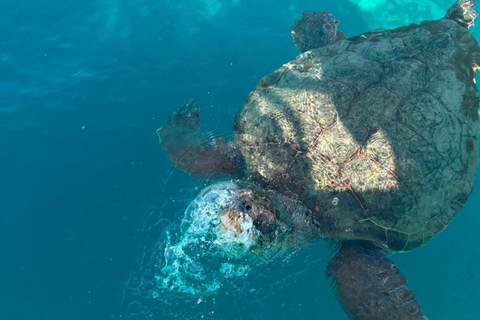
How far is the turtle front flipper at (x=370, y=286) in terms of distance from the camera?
12.9 feet

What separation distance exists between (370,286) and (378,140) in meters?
1.64

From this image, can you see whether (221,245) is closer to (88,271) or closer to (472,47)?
(88,271)

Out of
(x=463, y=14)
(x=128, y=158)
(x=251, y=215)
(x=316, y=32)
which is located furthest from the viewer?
(x=316, y=32)

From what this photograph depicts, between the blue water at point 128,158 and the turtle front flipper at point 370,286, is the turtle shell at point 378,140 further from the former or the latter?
the blue water at point 128,158

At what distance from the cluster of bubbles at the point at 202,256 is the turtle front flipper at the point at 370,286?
3.87ft

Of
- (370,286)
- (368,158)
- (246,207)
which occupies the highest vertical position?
(246,207)

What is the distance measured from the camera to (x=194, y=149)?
16.5ft

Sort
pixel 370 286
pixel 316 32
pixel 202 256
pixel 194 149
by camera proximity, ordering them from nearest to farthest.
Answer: pixel 370 286, pixel 202 256, pixel 194 149, pixel 316 32

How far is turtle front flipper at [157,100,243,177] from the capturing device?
15.6ft

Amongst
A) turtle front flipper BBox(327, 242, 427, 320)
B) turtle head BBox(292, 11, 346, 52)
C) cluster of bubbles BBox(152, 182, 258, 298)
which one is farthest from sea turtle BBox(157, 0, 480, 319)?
turtle head BBox(292, 11, 346, 52)

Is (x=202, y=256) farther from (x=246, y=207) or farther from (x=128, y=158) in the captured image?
(x=128, y=158)

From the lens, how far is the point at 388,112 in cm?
406

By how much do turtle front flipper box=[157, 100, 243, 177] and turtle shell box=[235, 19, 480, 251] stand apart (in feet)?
0.92

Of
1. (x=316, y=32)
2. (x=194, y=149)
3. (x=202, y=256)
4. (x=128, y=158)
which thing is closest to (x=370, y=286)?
(x=202, y=256)
